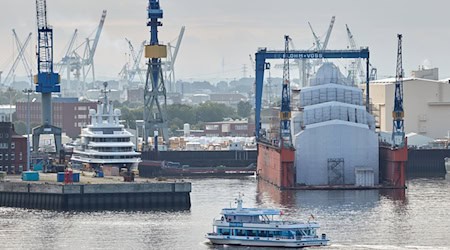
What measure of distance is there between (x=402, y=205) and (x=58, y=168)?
74.3 ft

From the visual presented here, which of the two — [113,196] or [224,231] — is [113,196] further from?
[224,231]

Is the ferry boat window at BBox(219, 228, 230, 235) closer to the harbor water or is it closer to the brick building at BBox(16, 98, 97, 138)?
the harbor water

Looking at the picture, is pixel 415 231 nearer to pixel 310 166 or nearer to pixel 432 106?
pixel 310 166

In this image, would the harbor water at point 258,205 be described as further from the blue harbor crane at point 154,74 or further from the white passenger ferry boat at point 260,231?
the blue harbor crane at point 154,74

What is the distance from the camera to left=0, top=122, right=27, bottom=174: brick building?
337ft

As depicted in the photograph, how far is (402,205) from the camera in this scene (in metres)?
91.2

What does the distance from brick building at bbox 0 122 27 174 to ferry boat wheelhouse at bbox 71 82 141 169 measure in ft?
18.3

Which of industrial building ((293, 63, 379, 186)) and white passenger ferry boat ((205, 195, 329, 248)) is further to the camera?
industrial building ((293, 63, 379, 186))

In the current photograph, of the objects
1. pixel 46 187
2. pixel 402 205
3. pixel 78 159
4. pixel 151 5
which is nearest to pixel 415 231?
pixel 402 205

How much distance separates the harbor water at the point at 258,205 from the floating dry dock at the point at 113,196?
1.21 metres

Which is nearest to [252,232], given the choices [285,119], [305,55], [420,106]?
[285,119]

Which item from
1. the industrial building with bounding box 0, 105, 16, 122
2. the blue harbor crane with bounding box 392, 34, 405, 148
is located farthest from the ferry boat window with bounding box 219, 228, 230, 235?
the industrial building with bounding box 0, 105, 16, 122

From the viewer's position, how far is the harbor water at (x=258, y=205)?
241ft

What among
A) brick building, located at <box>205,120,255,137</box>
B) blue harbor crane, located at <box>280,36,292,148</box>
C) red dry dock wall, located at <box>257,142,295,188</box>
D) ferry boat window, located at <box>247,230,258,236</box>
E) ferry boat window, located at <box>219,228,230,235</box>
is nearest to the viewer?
ferry boat window, located at <box>247,230,258,236</box>
